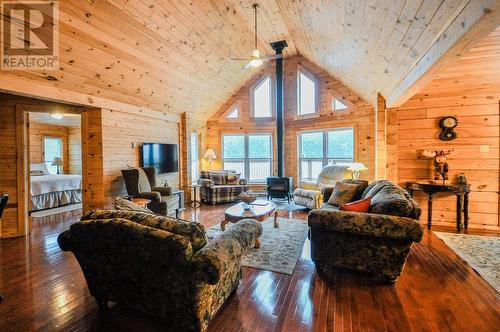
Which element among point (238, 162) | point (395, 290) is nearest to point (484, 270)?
point (395, 290)

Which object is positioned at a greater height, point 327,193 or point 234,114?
point 234,114

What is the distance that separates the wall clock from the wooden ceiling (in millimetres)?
1132

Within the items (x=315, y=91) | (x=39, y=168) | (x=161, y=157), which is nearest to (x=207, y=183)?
(x=161, y=157)

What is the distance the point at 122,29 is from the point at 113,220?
2881mm

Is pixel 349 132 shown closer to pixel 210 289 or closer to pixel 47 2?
pixel 210 289

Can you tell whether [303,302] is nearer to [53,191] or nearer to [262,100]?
[262,100]

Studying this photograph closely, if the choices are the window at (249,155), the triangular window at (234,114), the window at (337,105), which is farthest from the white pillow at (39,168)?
the window at (337,105)

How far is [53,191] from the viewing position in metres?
5.94

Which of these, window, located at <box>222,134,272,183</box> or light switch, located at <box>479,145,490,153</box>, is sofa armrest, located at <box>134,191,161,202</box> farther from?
light switch, located at <box>479,145,490,153</box>

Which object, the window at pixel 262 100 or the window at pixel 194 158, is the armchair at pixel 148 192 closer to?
the window at pixel 194 158

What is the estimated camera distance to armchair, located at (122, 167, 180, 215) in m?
4.43

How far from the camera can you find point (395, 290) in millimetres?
2363

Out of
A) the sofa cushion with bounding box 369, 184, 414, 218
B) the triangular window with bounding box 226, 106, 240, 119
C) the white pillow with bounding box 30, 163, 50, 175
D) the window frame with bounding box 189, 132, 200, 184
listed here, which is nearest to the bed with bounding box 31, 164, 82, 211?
the white pillow with bounding box 30, 163, 50, 175

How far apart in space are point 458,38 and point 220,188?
5412mm
